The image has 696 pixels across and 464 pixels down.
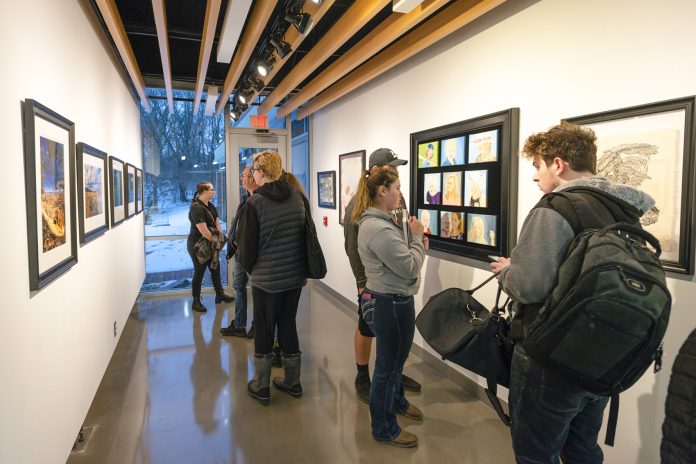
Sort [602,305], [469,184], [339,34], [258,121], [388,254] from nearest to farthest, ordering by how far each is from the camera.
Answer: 1. [602,305]
2. [388,254]
3. [469,184]
4. [339,34]
5. [258,121]

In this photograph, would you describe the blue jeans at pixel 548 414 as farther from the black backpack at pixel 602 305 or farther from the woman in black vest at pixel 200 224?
the woman in black vest at pixel 200 224

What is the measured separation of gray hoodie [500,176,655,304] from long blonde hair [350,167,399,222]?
106 centimetres

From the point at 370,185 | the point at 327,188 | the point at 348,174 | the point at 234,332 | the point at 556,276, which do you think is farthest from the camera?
the point at 327,188

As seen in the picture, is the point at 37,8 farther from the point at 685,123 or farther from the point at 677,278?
the point at 677,278

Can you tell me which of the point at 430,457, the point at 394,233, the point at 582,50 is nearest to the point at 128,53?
the point at 394,233

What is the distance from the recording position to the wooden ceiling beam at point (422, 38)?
113 inches

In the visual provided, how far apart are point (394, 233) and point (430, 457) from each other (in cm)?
129

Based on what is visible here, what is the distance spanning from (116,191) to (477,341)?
3.59 meters

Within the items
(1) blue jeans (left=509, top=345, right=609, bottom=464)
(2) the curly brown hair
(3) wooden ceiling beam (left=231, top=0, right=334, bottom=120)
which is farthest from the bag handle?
(3) wooden ceiling beam (left=231, top=0, right=334, bottom=120)

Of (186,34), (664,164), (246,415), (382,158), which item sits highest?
(186,34)

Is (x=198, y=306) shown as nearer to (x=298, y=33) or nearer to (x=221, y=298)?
(x=221, y=298)

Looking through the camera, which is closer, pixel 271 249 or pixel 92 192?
pixel 271 249

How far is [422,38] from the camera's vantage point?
3.45m

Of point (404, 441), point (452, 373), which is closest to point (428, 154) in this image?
point (452, 373)
